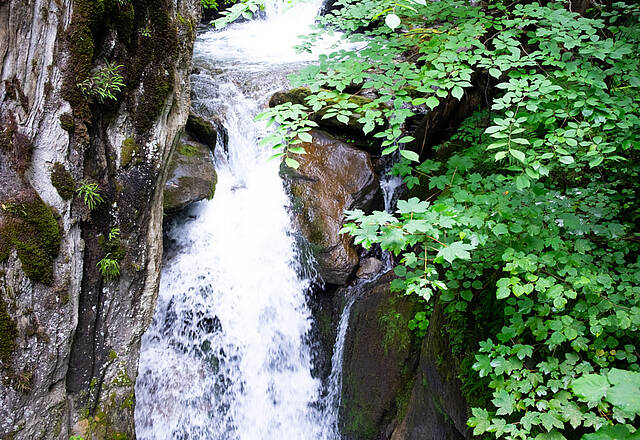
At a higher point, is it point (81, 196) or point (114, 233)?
point (81, 196)

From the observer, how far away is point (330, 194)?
5.52m

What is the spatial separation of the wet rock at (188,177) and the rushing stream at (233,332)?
0.27 metres

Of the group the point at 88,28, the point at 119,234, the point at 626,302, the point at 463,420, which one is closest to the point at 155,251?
the point at 119,234

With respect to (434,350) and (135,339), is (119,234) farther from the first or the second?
(434,350)

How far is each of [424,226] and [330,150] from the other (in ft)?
14.0

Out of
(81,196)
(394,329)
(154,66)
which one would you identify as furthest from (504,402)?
(154,66)

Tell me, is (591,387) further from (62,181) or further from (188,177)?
(188,177)

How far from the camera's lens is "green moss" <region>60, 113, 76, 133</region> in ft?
9.50

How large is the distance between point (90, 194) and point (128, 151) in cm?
48

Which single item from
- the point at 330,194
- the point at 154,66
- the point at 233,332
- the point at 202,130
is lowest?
the point at 233,332

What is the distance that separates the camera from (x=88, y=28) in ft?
9.53

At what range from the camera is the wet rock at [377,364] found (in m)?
4.11

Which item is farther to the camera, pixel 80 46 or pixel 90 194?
pixel 90 194

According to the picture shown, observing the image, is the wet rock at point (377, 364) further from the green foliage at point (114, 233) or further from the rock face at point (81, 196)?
the green foliage at point (114, 233)
